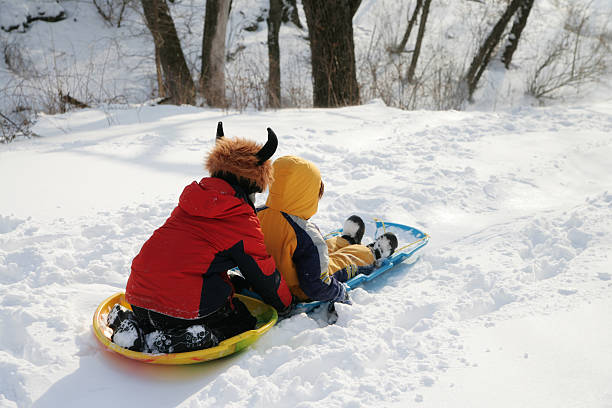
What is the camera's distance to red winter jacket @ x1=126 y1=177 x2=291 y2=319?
1.97 meters

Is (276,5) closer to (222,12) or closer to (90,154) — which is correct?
(222,12)

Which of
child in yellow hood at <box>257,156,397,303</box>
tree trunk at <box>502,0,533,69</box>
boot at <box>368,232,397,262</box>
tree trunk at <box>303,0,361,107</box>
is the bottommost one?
boot at <box>368,232,397,262</box>

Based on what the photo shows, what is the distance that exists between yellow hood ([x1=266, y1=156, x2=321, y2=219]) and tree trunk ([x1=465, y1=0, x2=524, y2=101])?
10713mm

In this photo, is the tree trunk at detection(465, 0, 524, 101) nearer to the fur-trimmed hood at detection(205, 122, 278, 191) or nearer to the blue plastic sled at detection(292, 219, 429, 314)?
the blue plastic sled at detection(292, 219, 429, 314)

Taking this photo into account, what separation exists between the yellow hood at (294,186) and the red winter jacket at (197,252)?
299mm

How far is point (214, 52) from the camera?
7.83m

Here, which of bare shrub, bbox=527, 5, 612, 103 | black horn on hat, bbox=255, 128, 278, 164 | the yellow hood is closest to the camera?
black horn on hat, bbox=255, 128, 278, 164

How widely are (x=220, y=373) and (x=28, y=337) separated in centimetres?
92

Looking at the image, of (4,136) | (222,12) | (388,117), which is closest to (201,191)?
(4,136)

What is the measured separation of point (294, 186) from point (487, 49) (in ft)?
36.5

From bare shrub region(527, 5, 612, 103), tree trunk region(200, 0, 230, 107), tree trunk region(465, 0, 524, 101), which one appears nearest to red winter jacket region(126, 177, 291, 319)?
tree trunk region(200, 0, 230, 107)

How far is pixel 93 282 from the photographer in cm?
265

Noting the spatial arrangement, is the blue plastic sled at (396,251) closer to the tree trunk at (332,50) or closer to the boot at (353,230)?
the boot at (353,230)

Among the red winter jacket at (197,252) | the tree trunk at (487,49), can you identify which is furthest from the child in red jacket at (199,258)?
the tree trunk at (487,49)
